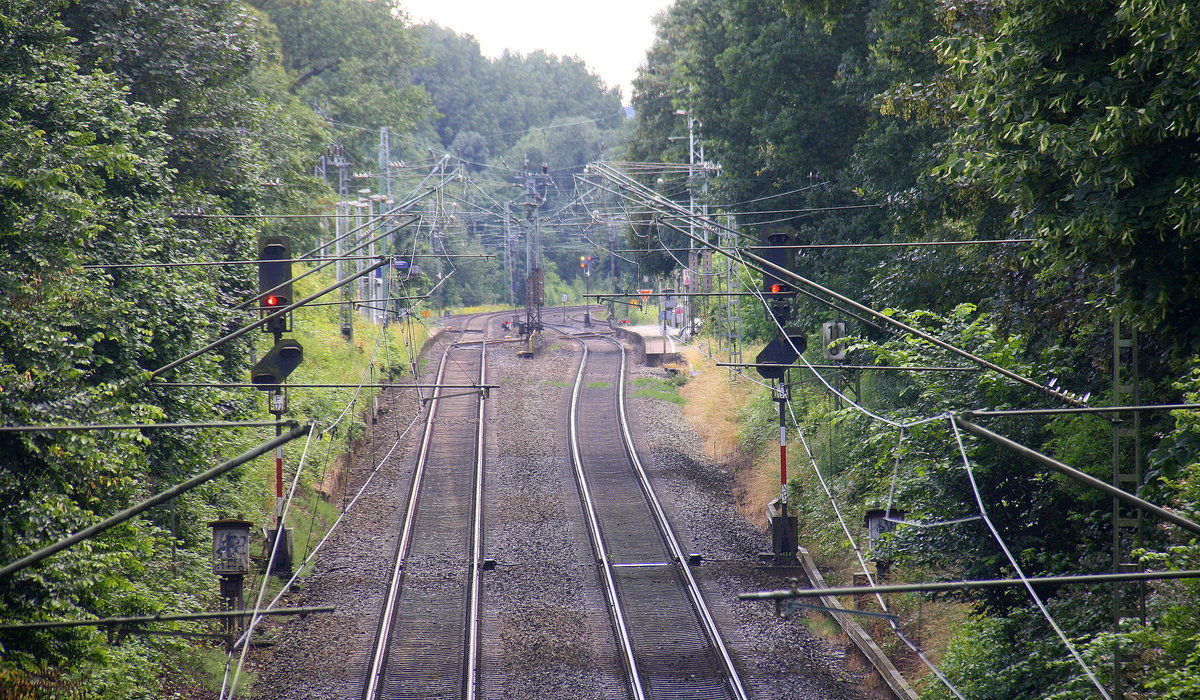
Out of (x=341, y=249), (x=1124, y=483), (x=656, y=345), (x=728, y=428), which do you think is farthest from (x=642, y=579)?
(x=656, y=345)

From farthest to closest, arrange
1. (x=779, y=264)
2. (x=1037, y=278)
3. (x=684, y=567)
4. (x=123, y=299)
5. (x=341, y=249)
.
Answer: (x=341, y=249), (x=684, y=567), (x=779, y=264), (x=123, y=299), (x=1037, y=278)

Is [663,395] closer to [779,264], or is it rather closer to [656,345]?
[656,345]

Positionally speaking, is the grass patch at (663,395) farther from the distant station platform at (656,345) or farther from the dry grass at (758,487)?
the distant station platform at (656,345)

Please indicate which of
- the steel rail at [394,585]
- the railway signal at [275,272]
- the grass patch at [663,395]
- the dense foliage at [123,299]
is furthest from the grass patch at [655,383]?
the railway signal at [275,272]

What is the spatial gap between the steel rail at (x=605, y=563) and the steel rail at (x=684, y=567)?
1157mm

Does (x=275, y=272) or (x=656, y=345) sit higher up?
(x=275, y=272)

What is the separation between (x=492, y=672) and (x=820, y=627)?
4971 mm

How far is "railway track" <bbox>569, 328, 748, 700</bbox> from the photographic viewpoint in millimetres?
13117

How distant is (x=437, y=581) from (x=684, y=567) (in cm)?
418

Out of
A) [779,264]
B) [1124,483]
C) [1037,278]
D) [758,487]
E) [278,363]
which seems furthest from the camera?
[758,487]

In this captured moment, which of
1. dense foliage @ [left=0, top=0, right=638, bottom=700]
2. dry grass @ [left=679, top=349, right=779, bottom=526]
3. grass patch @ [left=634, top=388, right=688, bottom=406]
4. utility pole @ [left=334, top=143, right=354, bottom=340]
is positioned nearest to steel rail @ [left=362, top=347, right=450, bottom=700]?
dense foliage @ [left=0, top=0, right=638, bottom=700]

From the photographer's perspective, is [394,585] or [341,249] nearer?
[394,585]

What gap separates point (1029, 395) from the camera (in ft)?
37.6

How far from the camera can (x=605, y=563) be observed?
17.3 metres
